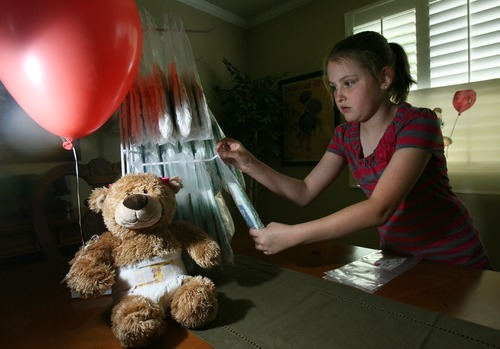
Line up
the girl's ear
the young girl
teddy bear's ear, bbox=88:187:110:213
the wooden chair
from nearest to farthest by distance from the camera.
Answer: teddy bear's ear, bbox=88:187:110:213
the young girl
the girl's ear
the wooden chair

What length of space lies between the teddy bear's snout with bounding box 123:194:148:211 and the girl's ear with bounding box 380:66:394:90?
29.6 inches

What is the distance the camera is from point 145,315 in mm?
473

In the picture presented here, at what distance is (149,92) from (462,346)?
81 cm

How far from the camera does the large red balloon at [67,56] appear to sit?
0.51 meters

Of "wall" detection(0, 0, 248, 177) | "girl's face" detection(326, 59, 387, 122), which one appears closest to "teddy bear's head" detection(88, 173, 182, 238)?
"girl's face" detection(326, 59, 387, 122)

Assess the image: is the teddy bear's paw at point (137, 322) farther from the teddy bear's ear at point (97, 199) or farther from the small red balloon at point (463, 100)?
the small red balloon at point (463, 100)

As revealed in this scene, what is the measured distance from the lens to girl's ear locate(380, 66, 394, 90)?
855 mm

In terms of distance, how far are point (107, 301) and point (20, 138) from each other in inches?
40.3

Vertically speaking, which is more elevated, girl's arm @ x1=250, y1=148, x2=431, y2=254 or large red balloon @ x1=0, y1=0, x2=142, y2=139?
large red balloon @ x1=0, y1=0, x2=142, y2=139

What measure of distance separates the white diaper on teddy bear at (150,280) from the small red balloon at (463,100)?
1.93m

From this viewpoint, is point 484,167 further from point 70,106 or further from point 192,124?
point 70,106

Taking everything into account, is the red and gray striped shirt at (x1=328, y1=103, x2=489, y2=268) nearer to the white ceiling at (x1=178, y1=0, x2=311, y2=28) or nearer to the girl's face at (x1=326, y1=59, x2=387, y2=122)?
the girl's face at (x1=326, y1=59, x2=387, y2=122)

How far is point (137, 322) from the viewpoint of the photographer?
1.51 feet

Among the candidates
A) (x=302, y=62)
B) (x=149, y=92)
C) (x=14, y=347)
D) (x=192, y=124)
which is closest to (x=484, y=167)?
(x=302, y=62)
